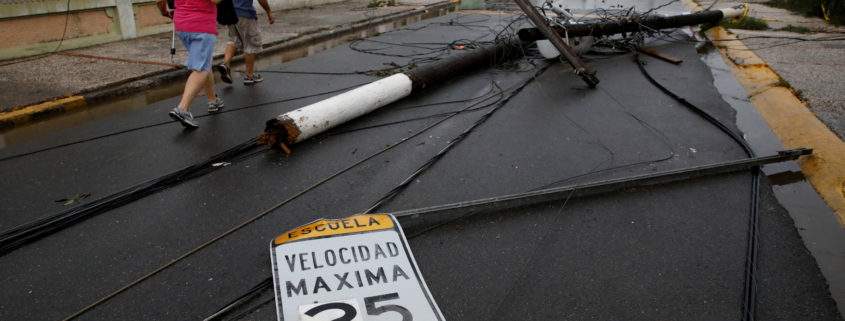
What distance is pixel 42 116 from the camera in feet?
19.0

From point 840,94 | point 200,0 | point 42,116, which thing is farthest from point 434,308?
point 840,94

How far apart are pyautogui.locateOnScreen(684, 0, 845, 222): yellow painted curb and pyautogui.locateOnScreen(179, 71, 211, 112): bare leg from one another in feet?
17.4

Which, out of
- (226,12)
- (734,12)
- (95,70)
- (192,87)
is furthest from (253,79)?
(734,12)

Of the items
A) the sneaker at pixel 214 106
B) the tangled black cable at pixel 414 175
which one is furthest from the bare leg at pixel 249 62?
the tangled black cable at pixel 414 175

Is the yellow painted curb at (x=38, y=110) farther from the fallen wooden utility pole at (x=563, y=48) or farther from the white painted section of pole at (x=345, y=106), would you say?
the fallen wooden utility pole at (x=563, y=48)

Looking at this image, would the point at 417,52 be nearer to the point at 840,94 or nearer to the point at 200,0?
the point at 200,0

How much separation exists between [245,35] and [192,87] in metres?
1.99

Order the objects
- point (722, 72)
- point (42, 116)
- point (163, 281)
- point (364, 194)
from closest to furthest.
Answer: point (163, 281)
point (364, 194)
point (42, 116)
point (722, 72)

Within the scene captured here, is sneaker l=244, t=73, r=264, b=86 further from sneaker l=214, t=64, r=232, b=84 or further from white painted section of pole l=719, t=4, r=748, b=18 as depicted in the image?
white painted section of pole l=719, t=4, r=748, b=18

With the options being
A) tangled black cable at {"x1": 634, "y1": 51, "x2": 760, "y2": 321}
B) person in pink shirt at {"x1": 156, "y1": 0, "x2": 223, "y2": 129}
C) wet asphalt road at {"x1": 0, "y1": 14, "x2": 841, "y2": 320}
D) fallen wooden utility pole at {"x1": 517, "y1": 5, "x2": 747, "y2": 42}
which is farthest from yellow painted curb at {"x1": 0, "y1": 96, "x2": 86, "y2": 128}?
tangled black cable at {"x1": 634, "y1": 51, "x2": 760, "y2": 321}

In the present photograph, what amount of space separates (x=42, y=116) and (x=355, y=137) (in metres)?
3.40

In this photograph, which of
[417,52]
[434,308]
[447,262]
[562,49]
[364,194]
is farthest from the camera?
[417,52]

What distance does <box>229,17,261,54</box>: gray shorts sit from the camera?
707cm

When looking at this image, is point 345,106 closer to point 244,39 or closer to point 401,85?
point 401,85
